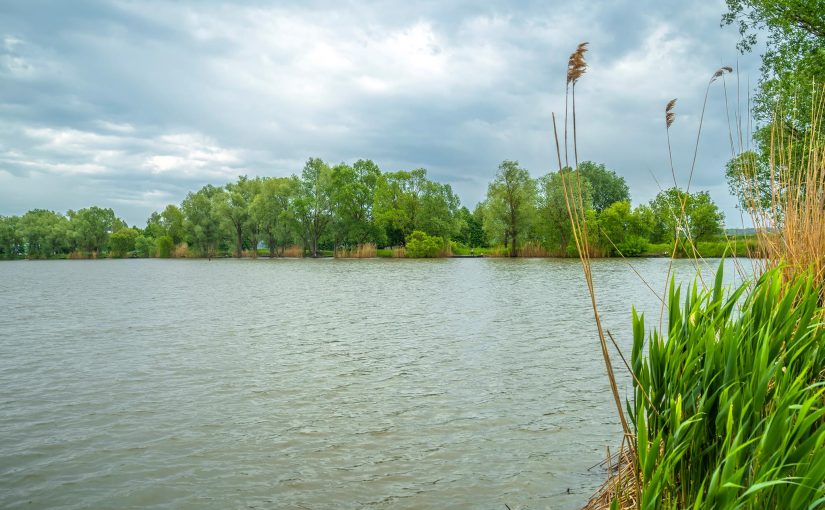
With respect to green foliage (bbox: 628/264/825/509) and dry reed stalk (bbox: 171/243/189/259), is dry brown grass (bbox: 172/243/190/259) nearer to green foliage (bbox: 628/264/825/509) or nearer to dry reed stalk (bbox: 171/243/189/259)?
dry reed stalk (bbox: 171/243/189/259)

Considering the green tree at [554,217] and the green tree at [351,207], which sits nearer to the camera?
the green tree at [554,217]

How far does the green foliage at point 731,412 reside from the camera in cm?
273

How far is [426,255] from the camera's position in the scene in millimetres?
87188

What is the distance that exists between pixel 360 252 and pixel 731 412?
→ 8530 cm

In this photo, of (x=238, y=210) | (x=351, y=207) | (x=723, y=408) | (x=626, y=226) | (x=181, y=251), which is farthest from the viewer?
(x=181, y=251)

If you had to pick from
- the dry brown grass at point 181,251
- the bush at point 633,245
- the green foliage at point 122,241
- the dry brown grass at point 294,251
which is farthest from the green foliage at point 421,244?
the green foliage at point 122,241

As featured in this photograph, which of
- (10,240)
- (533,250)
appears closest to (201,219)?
(10,240)

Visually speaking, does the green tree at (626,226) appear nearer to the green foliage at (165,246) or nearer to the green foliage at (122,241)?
the green foliage at (165,246)

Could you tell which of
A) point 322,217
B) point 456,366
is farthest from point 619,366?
point 322,217

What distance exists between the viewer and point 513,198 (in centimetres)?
7769

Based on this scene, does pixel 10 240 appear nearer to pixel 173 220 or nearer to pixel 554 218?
pixel 173 220

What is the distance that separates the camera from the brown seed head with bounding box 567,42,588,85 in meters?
3.26

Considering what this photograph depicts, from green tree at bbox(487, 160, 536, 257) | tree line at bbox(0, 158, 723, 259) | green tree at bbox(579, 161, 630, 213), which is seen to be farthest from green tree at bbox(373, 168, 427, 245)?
green tree at bbox(579, 161, 630, 213)

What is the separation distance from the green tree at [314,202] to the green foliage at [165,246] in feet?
116
